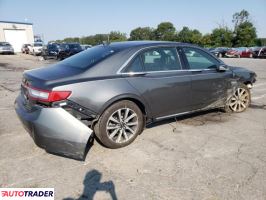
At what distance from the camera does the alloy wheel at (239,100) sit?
19.5ft

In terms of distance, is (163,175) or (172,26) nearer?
(163,175)

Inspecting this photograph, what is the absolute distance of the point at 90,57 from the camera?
4.34 meters

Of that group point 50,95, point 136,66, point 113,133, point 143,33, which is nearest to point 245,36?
point 143,33

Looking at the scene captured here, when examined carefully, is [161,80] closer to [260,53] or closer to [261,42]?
[260,53]

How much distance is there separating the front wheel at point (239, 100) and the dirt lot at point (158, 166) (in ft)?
2.93

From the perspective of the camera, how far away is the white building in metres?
40.3

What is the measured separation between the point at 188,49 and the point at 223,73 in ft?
3.26

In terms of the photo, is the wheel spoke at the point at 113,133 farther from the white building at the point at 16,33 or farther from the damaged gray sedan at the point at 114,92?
the white building at the point at 16,33

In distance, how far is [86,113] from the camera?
12.2ft

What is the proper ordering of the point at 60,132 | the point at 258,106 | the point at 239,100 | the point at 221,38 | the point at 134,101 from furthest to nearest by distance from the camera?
the point at 221,38, the point at 258,106, the point at 239,100, the point at 134,101, the point at 60,132

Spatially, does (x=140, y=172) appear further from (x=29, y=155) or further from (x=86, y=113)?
(x=29, y=155)

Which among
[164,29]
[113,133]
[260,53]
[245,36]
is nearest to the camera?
[113,133]

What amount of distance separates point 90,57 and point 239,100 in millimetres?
3514

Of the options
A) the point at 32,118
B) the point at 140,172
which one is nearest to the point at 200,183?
the point at 140,172
